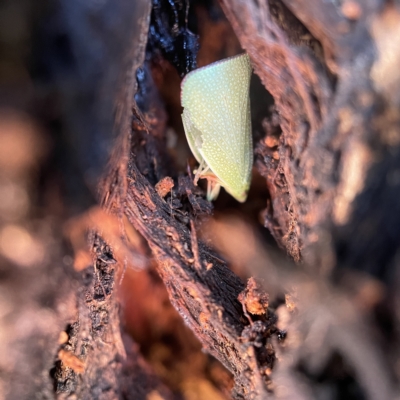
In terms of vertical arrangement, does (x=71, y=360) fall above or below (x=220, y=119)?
below

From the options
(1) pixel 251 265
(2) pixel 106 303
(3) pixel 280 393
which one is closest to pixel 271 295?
(1) pixel 251 265

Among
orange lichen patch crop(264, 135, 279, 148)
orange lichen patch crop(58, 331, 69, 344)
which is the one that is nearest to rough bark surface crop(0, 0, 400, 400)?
orange lichen patch crop(58, 331, 69, 344)

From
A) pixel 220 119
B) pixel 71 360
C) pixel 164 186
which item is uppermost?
pixel 220 119

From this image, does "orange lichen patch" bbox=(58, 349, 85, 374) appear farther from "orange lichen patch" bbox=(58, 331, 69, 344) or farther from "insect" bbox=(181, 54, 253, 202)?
"insect" bbox=(181, 54, 253, 202)

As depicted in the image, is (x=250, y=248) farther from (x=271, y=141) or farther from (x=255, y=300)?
(x=271, y=141)

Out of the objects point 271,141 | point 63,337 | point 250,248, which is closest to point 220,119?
point 271,141

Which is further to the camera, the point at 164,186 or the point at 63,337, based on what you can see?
the point at 164,186
